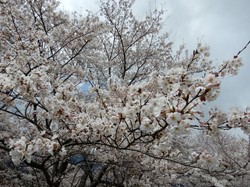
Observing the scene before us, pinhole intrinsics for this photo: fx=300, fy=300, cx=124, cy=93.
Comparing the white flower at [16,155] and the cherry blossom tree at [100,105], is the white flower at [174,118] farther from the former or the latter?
the white flower at [16,155]

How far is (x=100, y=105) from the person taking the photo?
5543 millimetres

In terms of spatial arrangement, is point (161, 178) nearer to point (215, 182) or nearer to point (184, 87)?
point (215, 182)

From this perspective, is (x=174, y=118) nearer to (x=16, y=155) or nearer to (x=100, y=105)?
(x=16, y=155)

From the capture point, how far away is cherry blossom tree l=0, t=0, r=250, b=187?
123 inches

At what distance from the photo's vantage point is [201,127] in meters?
3.39

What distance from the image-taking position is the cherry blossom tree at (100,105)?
3129 millimetres

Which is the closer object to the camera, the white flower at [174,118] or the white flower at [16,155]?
the white flower at [174,118]

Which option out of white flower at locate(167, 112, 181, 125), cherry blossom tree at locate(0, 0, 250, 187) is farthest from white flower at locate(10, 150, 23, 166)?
white flower at locate(167, 112, 181, 125)

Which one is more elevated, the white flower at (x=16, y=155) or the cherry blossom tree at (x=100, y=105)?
the cherry blossom tree at (x=100, y=105)

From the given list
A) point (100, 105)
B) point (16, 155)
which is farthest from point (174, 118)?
point (100, 105)

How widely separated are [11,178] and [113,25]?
6.16 m

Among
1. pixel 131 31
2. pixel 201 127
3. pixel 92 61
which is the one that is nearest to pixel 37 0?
pixel 92 61

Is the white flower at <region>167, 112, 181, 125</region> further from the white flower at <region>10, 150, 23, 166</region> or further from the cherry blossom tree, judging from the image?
the white flower at <region>10, 150, 23, 166</region>

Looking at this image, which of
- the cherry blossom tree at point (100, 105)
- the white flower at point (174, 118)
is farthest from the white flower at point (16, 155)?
the white flower at point (174, 118)
